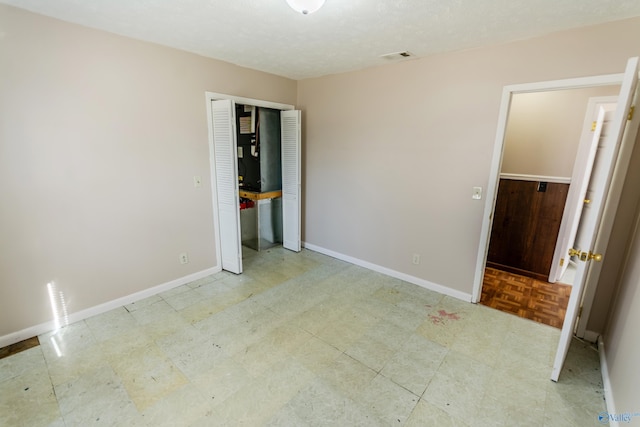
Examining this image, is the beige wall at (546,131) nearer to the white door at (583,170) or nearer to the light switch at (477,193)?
the white door at (583,170)

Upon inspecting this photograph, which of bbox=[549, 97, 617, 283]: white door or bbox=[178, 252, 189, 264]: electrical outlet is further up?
bbox=[549, 97, 617, 283]: white door

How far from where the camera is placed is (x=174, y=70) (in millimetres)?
2705

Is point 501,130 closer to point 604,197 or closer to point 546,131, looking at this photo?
point 604,197

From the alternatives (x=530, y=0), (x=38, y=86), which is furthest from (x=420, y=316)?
(x=38, y=86)

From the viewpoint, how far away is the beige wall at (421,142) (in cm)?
222

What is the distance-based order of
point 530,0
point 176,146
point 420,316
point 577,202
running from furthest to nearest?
point 577,202 → point 176,146 → point 420,316 → point 530,0

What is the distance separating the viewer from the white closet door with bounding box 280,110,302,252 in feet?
12.3

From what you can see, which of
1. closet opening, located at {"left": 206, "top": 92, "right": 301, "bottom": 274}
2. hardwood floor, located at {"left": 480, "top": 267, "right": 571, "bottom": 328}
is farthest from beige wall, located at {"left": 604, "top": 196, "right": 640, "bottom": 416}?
closet opening, located at {"left": 206, "top": 92, "right": 301, "bottom": 274}

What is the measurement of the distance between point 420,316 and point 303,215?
223cm

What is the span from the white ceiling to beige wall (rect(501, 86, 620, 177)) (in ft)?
4.21

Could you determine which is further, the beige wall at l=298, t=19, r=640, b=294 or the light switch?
the light switch

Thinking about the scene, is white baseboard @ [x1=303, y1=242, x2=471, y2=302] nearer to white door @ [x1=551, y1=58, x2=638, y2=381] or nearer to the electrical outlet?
white door @ [x1=551, y1=58, x2=638, y2=381]

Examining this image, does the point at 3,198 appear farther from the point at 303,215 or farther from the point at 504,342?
the point at 504,342

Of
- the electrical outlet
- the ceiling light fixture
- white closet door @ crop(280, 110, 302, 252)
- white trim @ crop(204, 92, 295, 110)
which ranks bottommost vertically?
the electrical outlet
